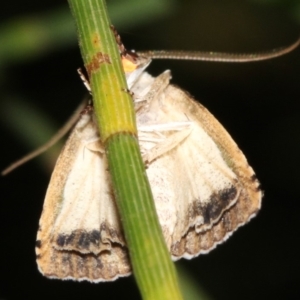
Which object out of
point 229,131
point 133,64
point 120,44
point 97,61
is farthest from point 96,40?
point 229,131

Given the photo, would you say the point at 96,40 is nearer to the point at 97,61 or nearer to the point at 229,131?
the point at 97,61

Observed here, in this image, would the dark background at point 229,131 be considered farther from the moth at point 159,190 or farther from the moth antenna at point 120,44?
the moth antenna at point 120,44

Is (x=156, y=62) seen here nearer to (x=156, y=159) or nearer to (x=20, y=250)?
(x=20, y=250)

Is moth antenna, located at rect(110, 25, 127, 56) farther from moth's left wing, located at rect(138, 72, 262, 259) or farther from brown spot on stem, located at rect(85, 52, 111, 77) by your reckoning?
moth's left wing, located at rect(138, 72, 262, 259)

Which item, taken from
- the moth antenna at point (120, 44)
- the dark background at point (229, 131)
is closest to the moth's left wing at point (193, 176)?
the moth antenna at point (120, 44)

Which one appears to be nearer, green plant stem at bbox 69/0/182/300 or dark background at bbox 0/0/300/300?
green plant stem at bbox 69/0/182/300

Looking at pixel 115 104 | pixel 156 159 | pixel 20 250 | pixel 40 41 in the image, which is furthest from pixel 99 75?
pixel 20 250

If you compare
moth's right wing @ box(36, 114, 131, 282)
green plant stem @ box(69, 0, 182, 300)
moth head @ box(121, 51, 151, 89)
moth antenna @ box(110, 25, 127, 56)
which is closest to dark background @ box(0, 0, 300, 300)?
moth's right wing @ box(36, 114, 131, 282)
